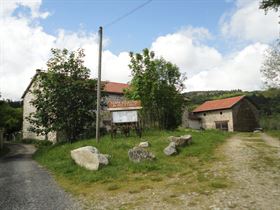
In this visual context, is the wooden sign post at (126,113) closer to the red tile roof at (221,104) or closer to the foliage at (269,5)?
the foliage at (269,5)

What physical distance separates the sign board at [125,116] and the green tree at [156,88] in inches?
412

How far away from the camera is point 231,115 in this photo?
173 ft

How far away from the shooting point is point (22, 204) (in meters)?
9.67

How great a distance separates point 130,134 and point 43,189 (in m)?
13.0

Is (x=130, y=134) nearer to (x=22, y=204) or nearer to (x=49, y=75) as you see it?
(x=49, y=75)

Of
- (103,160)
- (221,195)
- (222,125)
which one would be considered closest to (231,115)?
(222,125)

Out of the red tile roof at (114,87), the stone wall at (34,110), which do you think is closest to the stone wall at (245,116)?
the red tile roof at (114,87)

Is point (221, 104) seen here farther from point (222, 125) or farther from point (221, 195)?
point (221, 195)

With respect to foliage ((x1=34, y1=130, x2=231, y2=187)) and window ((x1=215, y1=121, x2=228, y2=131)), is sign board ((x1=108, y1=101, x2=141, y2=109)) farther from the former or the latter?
window ((x1=215, y1=121, x2=228, y2=131))

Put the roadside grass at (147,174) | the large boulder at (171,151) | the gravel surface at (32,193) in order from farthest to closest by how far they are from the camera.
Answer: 1. the large boulder at (171,151)
2. the roadside grass at (147,174)
3. the gravel surface at (32,193)

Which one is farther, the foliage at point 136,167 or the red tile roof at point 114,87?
the red tile roof at point 114,87

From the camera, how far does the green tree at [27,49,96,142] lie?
1053 inches

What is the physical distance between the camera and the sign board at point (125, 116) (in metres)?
22.6

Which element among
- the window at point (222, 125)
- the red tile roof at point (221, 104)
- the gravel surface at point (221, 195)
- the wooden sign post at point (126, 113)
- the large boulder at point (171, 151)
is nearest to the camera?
the gravel surface at point (221, 195)
